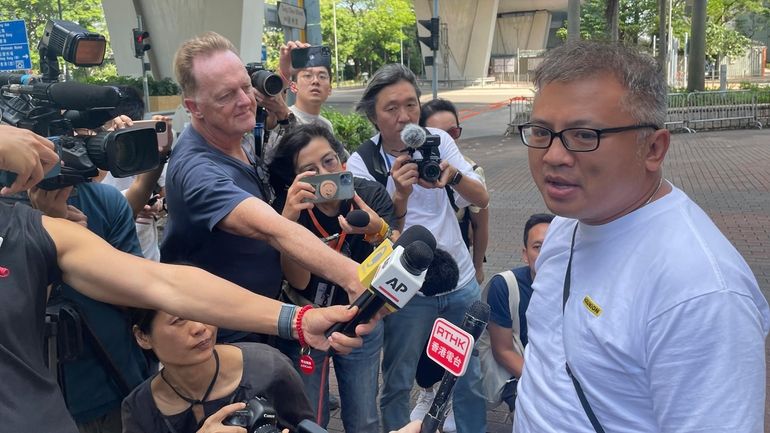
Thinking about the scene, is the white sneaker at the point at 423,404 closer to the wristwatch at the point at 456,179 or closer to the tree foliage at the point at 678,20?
the wristwatch at the point at 456,179

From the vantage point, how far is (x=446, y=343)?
6.22ft

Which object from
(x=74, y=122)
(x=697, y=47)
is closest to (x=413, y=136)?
(x=74, y=122)

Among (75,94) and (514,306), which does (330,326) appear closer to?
(75,94)

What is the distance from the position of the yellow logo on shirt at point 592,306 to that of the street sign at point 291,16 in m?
6.81

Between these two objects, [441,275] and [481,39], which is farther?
[481,39]

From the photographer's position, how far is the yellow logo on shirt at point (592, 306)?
1657 mm

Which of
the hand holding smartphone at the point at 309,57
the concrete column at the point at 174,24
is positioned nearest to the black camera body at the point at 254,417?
the hand holding smartphone at the point at 309,57

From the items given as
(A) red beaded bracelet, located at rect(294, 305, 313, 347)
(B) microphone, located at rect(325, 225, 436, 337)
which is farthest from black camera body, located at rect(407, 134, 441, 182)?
(B) microphone, located at rect(325, 225, 436, 337)

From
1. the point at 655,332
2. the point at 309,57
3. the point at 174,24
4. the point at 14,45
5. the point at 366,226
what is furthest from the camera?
the point at 174,24

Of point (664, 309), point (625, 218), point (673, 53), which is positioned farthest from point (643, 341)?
point (673, 53)

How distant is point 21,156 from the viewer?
1787 mm

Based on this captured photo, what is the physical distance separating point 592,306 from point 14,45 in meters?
15.9

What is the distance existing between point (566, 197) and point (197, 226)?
57.4 inches

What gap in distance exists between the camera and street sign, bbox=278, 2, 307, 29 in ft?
25.8
